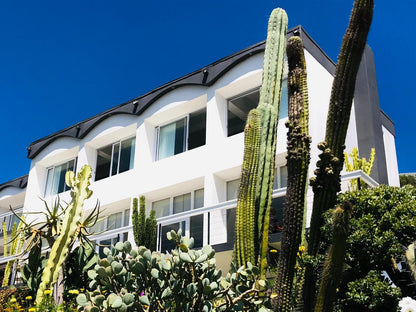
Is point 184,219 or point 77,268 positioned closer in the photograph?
point 77,268

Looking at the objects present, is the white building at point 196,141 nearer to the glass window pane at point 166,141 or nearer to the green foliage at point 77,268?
the glass window pane at point 166,141

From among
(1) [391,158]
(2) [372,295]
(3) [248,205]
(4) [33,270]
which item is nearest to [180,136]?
(1) [391,158]

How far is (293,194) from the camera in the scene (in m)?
7.17

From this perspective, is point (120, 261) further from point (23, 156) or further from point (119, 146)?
point (23, 156)

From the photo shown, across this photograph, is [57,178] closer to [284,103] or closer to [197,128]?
[197,128]

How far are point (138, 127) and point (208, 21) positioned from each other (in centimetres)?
2792

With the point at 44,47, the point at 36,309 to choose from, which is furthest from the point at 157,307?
the point at 44,47

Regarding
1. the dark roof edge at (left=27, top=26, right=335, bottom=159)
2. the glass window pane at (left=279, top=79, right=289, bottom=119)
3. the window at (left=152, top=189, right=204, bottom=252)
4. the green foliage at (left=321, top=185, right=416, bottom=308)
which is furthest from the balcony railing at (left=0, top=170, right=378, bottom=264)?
the green foliage at (left=321, top=185, right=416, bottom=308)

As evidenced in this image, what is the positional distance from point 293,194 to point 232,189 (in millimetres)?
8524

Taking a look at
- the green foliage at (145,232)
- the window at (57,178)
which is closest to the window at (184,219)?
the green foliage at (145,232)

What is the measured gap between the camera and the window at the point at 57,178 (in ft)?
70.0

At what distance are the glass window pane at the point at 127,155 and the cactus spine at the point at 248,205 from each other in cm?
1065

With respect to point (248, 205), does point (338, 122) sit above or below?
above

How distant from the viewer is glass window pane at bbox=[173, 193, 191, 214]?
16.9 m
